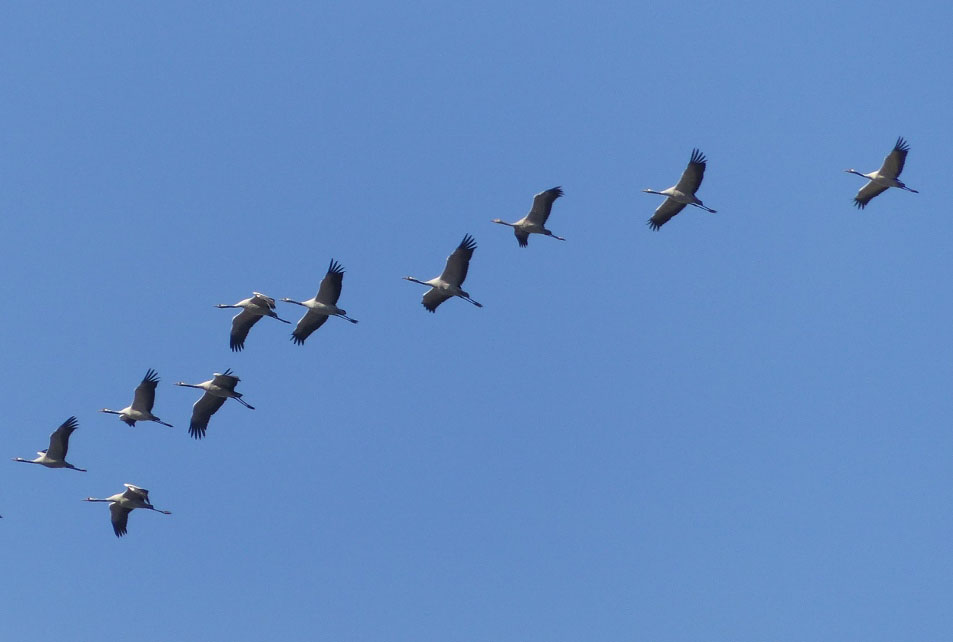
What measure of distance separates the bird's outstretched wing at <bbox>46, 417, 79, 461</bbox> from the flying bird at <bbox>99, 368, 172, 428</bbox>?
4.53ft

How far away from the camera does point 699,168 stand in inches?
1393

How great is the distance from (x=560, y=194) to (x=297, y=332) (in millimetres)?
7868

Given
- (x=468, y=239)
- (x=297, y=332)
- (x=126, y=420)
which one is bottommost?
(x=126, y=420)

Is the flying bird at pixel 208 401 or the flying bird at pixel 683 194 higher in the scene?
the flying bird at pixel 683 194

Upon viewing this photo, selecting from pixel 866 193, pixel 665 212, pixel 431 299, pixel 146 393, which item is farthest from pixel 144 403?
pixel 866 193

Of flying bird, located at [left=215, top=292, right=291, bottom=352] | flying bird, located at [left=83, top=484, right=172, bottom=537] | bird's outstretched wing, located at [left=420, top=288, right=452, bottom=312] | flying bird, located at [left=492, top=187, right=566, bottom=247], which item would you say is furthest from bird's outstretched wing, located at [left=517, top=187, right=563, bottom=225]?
flying bird, located at [left=83, top=484, right=172, bottom=537]

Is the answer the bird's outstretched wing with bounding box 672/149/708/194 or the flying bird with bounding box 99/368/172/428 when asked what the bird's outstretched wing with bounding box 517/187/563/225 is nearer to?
the bird's outstretched wing with bounding box 672/149/708/194

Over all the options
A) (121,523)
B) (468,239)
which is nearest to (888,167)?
(468,239)

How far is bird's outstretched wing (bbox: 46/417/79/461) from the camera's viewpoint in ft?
115

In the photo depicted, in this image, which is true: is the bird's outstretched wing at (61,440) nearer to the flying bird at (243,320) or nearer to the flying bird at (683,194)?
the flying bird at (243,320)

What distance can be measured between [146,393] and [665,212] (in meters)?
14.9

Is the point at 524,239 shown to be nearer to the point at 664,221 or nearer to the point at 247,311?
the point at 664,221

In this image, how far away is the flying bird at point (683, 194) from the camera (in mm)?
35344

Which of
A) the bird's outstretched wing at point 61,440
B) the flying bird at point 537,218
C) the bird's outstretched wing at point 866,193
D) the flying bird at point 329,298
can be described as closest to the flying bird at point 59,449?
the bird's outstretched wing at point 61,440
